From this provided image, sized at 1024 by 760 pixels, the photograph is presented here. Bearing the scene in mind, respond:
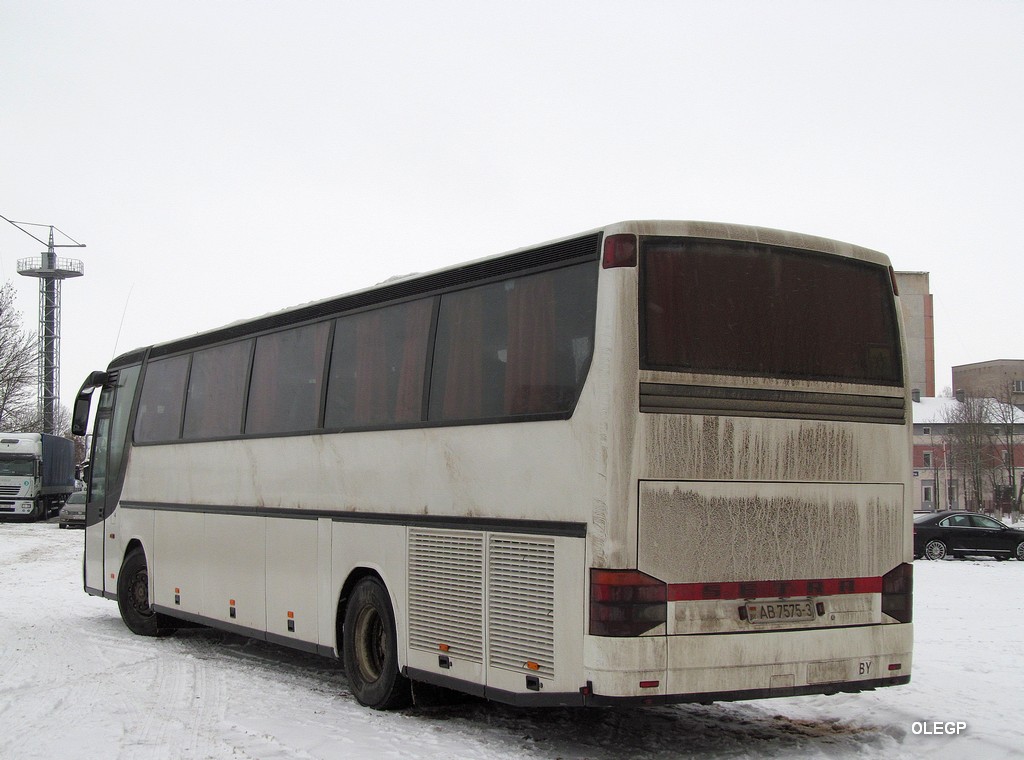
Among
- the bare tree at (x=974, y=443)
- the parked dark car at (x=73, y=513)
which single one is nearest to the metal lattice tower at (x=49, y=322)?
the parked dark car at (x=73, y=513)

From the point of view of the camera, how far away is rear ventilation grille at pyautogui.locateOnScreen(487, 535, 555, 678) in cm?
737

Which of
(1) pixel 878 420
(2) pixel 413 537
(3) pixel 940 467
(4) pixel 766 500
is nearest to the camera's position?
(4) pixel 766 500

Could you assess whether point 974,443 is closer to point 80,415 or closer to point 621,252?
point 80,415

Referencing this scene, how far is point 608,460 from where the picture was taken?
7043 mm

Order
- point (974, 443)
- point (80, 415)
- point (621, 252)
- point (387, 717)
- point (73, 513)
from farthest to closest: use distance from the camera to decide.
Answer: point (974, 443)
point (73, 513)
point (80, 415)
point (387, 717)
point (621, 252)

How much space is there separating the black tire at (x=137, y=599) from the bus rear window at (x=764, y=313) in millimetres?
9178

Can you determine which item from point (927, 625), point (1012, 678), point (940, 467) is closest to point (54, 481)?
point (927, 625)

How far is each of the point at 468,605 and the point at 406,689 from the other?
1442mm

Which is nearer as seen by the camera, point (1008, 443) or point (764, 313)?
point (764, 313)

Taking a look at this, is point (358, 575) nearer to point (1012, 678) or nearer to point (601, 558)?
point (601, 558)

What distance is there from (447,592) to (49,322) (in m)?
82.1

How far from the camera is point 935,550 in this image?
3072 cm

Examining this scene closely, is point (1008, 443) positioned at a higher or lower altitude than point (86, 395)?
higher

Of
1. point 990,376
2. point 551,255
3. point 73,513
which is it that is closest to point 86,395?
point 551,255
